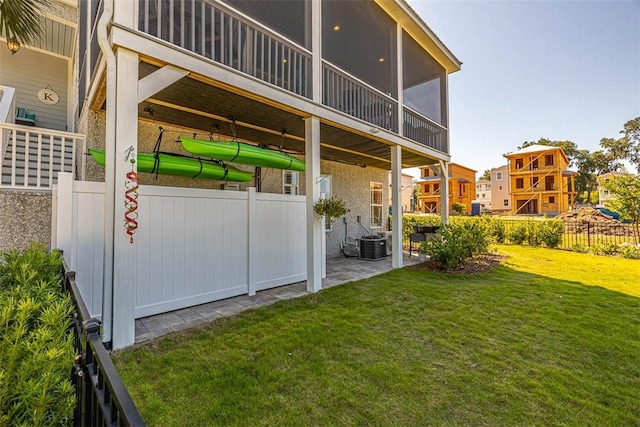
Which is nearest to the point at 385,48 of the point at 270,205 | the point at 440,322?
the point at 270,205

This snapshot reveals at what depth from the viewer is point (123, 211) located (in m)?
3.06

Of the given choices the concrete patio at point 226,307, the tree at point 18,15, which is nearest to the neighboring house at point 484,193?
the concrete patio at point 226,307

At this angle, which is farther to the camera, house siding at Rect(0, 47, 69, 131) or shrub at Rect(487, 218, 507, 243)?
shrub at Rect(487, 218, 507, 243)

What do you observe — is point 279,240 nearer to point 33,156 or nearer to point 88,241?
point 88,241

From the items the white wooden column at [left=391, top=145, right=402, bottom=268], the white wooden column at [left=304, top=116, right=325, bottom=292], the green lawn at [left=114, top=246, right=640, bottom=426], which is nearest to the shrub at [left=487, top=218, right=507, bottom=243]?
the white wooden column at [left=391, top=145, right=402, bottom=268]

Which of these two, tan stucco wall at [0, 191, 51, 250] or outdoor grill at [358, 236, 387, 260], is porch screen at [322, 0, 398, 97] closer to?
outdoor grill at [358, 236, 387, 260]

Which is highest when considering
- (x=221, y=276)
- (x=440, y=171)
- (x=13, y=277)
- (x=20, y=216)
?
(x=440, y=171)

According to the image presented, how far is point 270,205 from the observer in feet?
17.3

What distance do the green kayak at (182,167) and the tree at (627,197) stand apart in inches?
485

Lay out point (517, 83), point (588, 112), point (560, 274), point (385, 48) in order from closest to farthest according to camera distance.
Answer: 1. point (560, 274)
2. point (385, 48)
3. point (517, 83)
4. point (588, 112)

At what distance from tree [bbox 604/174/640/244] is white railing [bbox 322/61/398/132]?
28.4 feet

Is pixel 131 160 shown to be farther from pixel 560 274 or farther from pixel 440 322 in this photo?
pixel 560 274

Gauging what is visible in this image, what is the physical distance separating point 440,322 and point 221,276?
11.3 feet

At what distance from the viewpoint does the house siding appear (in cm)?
643
